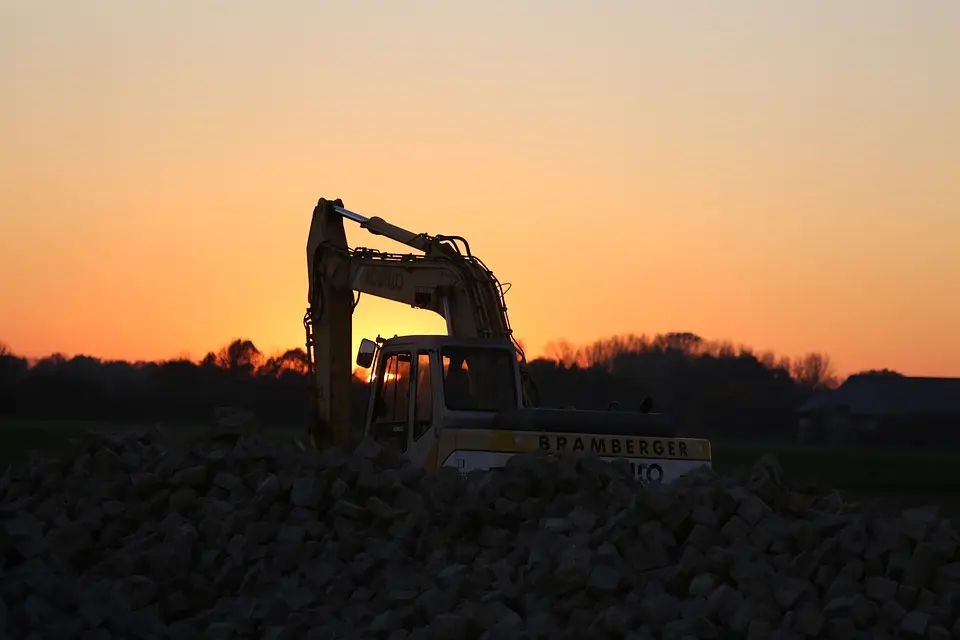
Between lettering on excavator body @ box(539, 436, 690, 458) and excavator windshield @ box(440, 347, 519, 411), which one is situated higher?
excavator windshield @ box(440, 347, 519, 411)

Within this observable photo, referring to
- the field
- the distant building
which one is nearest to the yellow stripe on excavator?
Result: the field

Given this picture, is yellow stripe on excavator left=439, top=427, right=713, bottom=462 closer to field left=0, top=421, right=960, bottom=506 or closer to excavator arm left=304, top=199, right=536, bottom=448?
excavator arm left=304, top=199, right=536, bottom=448

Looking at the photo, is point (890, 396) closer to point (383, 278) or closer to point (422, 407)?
point (383, 278)

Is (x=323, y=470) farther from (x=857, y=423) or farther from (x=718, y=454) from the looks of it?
(x=857, y=423)

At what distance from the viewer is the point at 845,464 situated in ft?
180

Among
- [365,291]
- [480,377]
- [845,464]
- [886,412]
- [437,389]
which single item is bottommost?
[845,464]

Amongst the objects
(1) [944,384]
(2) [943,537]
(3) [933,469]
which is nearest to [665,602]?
(2) [943,537]

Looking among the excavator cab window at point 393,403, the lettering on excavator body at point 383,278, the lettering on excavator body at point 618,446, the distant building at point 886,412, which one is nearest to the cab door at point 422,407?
the excavator cab window at point 393,403

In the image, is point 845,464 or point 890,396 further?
point 890,396

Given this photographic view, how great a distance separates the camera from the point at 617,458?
12.4 metres

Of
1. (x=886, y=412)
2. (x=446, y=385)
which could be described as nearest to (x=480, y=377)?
(x=446, y=385)

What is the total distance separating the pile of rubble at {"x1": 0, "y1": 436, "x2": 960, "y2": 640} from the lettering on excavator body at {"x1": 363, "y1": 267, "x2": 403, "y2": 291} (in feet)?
10.5

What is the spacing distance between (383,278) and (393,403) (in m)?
2.06

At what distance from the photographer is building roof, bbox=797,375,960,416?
81938 millimetres
